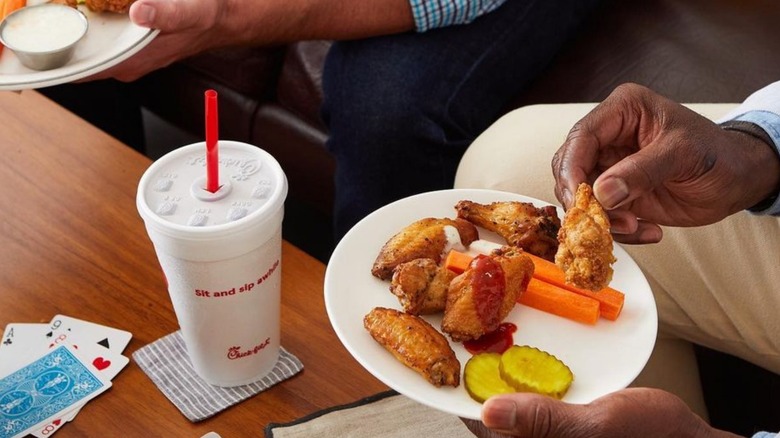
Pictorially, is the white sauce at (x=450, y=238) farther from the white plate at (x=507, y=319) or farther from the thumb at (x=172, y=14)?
the thumb at (x=172, y=14)

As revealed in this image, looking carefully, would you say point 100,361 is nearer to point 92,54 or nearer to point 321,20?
point 92,54

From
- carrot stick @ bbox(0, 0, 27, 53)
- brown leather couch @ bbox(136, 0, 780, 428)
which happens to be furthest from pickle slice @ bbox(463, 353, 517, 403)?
carrot stick @ bbox(0, 0, 27, 53)

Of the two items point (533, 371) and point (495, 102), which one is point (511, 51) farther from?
point (533, 371)

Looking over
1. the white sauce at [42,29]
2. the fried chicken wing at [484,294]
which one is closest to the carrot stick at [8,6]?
the white sauce at [42,29]

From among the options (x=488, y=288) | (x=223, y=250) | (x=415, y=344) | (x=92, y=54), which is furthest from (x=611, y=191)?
(x=92, y=54)

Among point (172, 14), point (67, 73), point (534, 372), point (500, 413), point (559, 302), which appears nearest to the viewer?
point (500, 413)

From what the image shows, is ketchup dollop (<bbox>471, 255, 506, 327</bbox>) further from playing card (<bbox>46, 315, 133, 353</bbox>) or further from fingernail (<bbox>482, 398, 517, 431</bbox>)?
playing card (<bbox>46, 315, 133, 353</bbox>)
